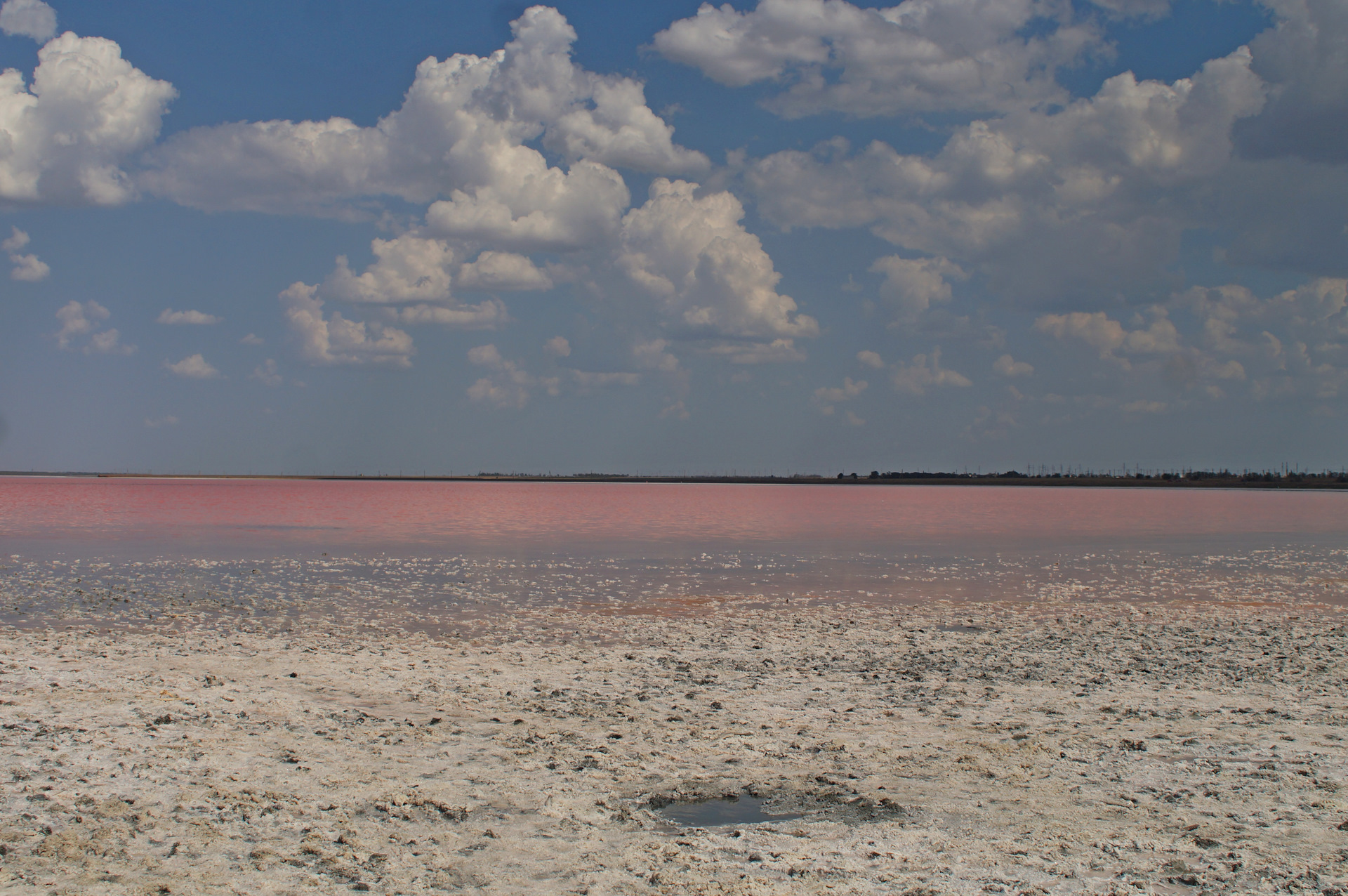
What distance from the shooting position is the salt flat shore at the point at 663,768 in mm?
7250

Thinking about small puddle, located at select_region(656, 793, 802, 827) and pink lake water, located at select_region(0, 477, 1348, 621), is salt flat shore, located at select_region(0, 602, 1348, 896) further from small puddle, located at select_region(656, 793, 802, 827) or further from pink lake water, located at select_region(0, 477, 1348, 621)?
pink lake water, located at select_region(0, 477, 1348, 621)

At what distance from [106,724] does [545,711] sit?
16.8ft

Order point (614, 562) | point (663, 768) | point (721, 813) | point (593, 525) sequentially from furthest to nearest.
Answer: point (593, 525)
point (614, 562)
point (663, 768)
point (721, 813)

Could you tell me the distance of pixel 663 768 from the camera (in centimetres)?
980

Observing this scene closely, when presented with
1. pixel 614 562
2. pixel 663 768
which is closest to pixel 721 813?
pixel 663 768

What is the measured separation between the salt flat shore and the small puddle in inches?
6.8

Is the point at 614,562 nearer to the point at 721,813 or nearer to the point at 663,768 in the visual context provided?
the point at 663,768

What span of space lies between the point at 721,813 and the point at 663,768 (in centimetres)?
136

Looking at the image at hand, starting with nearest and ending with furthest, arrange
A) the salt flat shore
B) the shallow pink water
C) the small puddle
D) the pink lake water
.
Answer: the salt flat shore → the small puddle → the pink lake water → the shallow pink water

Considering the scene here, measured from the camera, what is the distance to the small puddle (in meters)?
8.32

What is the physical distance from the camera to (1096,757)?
398 inches

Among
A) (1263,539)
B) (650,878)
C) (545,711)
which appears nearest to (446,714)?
Result: (545,711)

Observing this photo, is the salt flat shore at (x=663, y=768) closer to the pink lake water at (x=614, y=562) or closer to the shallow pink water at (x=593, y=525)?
the pink lake water at (x=614, y=562)

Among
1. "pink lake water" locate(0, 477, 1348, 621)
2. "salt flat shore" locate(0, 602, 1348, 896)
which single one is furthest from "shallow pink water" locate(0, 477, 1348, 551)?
"salt flat shore" locate(0, 602, 1348, 896)
